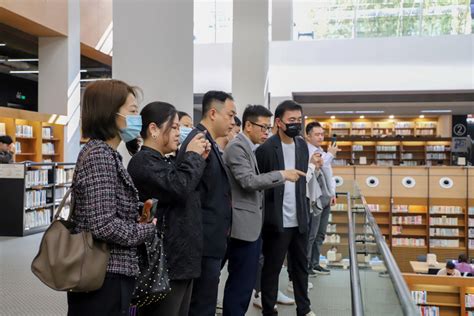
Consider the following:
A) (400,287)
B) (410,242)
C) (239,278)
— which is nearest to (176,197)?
(400,287)

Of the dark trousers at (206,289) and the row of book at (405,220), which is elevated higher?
the dark trousers at (206,289)

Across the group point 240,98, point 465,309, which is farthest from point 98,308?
point 465,309

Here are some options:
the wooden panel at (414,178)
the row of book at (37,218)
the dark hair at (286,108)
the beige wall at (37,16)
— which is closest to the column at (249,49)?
the row of book at (37,218)

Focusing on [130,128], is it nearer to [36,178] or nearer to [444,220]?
[36,178]

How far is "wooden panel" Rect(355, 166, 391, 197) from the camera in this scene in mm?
13336

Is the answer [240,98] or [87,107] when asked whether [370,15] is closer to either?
[240,98]

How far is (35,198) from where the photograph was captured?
29.0ft

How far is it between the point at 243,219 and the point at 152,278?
3.62 feet

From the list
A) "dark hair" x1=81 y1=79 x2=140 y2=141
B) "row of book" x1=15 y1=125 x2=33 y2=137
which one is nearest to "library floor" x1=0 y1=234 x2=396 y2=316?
"dark hair" x1=81 y1=79 x2=140 y2=141

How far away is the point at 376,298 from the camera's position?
2.45 m

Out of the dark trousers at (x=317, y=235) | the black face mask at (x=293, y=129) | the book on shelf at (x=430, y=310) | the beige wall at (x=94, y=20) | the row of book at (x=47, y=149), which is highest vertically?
the beige wall at (x=94, y=20)

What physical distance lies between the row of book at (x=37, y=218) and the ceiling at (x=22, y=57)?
18.3ft

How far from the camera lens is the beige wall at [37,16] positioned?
1037cm

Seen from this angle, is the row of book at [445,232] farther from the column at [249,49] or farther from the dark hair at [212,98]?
the dark hair at [212,98]
